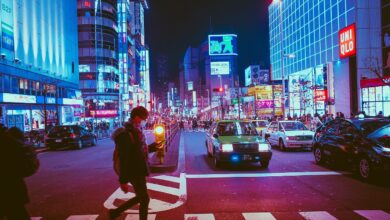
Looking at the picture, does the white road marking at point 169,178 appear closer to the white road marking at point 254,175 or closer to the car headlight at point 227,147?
the white road marking at point 254,175

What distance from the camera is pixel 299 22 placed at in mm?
51312

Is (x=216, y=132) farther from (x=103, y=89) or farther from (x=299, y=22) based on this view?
(x=103, y=89)

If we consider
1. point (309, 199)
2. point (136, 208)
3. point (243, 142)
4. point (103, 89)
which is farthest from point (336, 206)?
point (103, 89)

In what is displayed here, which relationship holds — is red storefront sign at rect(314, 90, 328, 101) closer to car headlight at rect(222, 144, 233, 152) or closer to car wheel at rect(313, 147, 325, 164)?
car wheel at rect(313, 147, 325, 164)

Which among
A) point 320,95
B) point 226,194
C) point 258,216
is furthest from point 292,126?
point 320,95

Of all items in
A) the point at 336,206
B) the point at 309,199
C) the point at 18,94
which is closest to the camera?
the point at 336,206

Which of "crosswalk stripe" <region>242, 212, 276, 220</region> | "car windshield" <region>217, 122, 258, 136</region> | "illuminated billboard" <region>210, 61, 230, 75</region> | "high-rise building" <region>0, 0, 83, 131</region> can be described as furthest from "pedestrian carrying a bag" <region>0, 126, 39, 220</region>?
"illuminated billboard" <region>210, 61, 230, 75</region>

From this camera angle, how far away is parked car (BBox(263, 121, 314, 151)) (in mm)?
17844

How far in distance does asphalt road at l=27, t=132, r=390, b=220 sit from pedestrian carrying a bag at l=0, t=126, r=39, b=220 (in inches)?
104

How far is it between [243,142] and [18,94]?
1179 inches

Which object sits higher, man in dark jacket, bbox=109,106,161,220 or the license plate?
man in dark jacket, bbox=109,106,161,220

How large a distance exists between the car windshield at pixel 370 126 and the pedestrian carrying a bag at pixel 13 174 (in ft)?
29.6

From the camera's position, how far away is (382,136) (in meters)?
10.0

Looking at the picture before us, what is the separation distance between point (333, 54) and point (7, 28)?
32.8 metres
